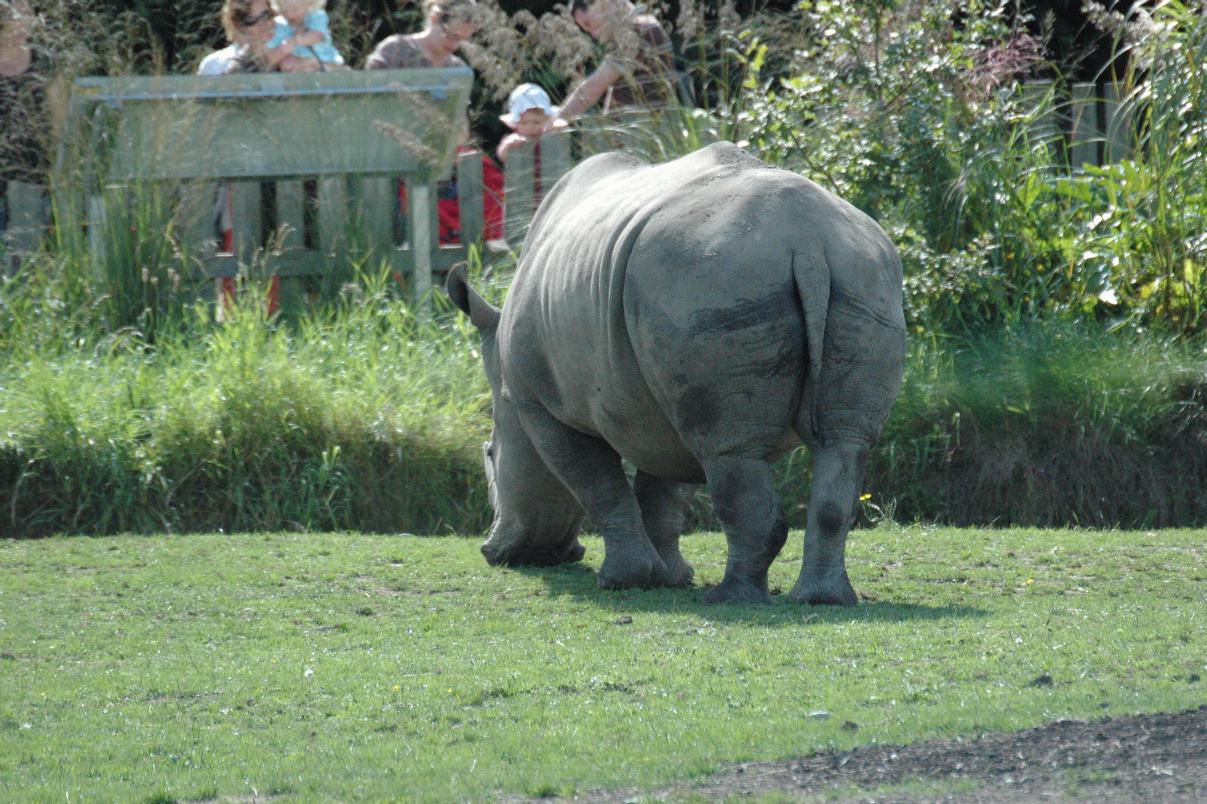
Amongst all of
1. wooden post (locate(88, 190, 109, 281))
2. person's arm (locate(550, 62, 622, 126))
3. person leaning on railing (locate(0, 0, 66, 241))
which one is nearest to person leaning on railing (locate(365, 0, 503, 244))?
person's arm (locate(550, 62, 622, 126))

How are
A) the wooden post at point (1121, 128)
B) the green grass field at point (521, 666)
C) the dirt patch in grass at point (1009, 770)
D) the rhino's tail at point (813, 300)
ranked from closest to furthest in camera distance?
the dirt patch in grass at point (1009, 770) < the green grass field at point (521, 666) < the rhino's tail at point (813, 300) < the wooden post at point (1121, 128)

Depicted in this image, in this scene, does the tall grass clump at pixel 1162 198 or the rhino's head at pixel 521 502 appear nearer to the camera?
the rhino's head at pixel 521 502

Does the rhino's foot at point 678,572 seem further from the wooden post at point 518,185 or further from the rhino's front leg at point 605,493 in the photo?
the wooden post at point 518,185

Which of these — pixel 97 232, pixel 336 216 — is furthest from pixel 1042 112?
pixel 97 232

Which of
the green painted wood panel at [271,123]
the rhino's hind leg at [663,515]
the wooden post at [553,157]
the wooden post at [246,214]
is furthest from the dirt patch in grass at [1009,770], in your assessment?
the wooden post at [246,214]

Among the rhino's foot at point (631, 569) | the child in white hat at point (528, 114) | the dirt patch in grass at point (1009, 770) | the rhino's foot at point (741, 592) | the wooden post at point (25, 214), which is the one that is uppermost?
the child in white hat at point (528, 114)

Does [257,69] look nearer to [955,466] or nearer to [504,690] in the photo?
[955,466]

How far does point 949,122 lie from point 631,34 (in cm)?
197

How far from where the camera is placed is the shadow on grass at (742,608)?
6.38 m

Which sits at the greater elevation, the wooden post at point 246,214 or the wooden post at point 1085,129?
the wooden post at point 1085,129

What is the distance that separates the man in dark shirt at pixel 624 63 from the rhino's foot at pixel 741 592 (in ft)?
16.9

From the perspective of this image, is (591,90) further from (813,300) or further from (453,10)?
(813,300)

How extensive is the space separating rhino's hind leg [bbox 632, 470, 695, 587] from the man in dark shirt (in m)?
3.87

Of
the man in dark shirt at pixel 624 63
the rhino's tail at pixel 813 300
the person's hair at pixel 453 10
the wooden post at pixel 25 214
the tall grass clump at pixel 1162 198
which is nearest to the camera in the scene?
the rhino's tail at pixel 813 300
